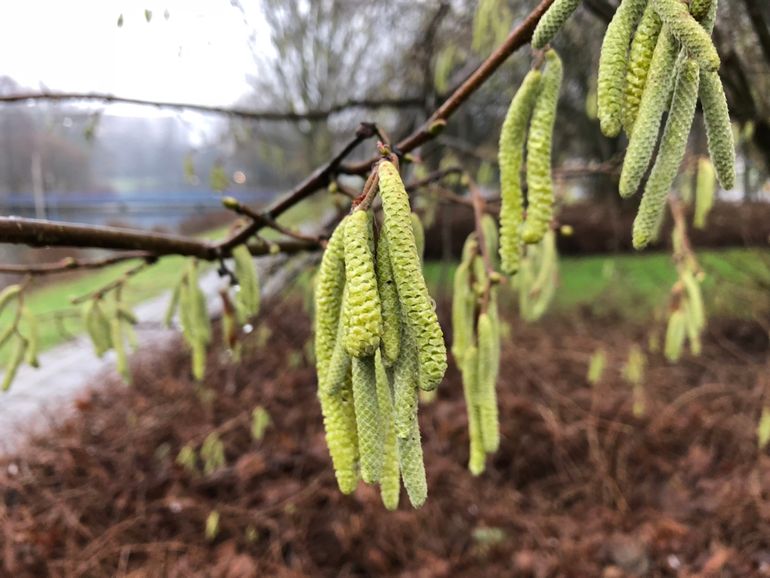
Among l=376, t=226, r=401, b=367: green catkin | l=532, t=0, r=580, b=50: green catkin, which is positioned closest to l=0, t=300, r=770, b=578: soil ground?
l=376, t=226, r=401, b=367: green catkin

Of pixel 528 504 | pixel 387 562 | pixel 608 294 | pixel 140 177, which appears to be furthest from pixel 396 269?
pixel 140 177

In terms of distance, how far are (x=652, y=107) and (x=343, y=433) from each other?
0.52 meters

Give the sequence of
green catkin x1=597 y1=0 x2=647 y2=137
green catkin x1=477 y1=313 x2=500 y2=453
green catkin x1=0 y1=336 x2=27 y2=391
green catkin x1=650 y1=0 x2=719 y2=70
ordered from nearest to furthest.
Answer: green catkin x1=650 y1=0 x2=719 y2=70 < green catkin x1=597 y1=0 x2=647 y2=137 < green catkin x1=477 y1=313 x2=500 y2=453 < green catkin x1=0 y1=336 x2=27 y2=391

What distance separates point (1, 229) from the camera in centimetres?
101

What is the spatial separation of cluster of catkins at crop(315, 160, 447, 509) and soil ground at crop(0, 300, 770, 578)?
2339 mm

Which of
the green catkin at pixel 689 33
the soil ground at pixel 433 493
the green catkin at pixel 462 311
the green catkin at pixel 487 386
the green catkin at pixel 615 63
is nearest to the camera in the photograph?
the green catkin at pixel 689 33

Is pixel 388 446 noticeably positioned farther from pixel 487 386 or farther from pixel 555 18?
pixel 555 18

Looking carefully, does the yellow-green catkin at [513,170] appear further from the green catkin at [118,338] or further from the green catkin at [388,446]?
the green catkin at [118,338]

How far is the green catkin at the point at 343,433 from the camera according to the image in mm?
737

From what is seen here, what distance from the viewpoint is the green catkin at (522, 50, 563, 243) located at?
86cm

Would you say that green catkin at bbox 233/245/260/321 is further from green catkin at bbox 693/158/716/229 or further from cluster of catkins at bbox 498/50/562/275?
green catkin at bbox 693/158/716/229

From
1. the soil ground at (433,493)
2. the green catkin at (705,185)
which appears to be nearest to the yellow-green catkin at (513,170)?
the green catkin at (705,185)

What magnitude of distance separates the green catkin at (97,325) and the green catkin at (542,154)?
4.46 ft

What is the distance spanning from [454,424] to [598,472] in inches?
36.9
